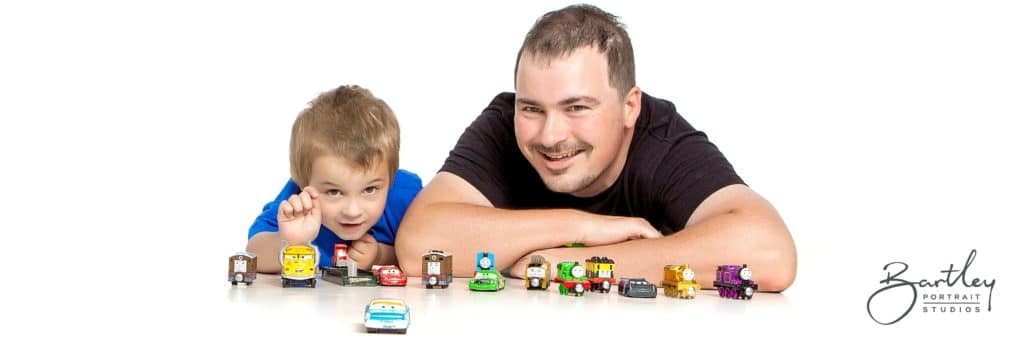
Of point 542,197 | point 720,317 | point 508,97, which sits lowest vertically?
point 720,317

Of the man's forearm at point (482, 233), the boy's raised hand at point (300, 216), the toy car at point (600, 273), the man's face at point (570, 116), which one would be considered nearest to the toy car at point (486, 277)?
the man's forearm at point (482, 233)

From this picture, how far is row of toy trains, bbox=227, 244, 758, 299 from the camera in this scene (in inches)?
216

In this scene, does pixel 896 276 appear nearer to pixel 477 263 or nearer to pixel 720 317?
pixel 720 317

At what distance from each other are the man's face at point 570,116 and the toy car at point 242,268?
1266 mm

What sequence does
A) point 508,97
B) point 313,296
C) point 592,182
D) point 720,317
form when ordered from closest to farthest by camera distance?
1. point 720,317
2. point 313,296
3. point 592,182
4. point 508,97

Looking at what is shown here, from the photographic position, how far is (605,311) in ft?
16.8

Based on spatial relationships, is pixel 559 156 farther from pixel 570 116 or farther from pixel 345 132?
pixel 345 132

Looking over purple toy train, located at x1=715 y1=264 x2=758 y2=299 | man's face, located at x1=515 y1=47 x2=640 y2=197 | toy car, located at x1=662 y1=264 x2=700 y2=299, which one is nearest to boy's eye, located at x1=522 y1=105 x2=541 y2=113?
man's face, located at x1=515 y1=47 x2=640 y2=197

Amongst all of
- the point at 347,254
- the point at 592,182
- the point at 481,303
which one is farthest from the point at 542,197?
the point at 481,303

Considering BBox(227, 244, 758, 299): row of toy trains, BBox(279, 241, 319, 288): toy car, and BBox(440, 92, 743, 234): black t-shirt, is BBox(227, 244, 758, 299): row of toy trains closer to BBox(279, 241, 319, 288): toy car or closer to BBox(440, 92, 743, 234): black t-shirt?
BBox(279, 241, 319, 288): toy car

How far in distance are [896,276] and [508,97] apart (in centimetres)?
201

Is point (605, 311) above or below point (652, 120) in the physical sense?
below

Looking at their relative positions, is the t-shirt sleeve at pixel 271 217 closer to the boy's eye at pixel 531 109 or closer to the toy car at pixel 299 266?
the toy car at pixel 299 266

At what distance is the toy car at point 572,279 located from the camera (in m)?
5.52
